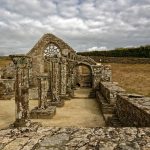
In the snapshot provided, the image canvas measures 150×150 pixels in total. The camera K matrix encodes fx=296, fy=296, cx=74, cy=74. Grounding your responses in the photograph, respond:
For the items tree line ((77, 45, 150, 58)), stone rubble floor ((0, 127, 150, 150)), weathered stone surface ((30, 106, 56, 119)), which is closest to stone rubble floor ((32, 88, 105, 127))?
weathered stone surface ((30, 106, 56, 119))

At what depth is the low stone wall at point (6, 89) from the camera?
2308 centimetres

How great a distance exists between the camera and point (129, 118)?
10164mm

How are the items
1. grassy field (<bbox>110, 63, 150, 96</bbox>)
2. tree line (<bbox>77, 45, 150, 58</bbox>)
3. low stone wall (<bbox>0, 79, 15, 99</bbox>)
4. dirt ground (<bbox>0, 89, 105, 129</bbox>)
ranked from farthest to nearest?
tree line (<bbox>77, 45, 150, 58</bbox>), grassy field (<bbox>110, 63, 150, 96</bbox>), low stone wall (<bbox>0, 79, 15, 99</bbox>), dirt ground (<bbox>0, 89, 105, 129</bbox>)

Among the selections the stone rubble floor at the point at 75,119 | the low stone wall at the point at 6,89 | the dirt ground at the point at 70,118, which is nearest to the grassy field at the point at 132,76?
the low stone wall at the point at 6,89

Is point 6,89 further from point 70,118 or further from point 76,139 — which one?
point 76,139

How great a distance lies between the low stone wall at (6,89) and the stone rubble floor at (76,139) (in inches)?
696

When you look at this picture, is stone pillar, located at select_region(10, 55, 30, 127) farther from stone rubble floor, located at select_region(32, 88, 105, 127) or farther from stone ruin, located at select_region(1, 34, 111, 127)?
stone rubble floor, located at select_region(32, 88, 105, 127)

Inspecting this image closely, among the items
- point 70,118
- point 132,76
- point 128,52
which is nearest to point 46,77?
point 70,118

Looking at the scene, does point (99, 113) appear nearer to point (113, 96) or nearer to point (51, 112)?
point (113, 96)

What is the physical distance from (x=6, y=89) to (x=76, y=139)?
63.8 ft

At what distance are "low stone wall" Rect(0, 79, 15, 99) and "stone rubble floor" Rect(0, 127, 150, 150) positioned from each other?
17675mm

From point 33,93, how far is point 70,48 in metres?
11.5

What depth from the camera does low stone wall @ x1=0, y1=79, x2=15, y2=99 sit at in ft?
75.7

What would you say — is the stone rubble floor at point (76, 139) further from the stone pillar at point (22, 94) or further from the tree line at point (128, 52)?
the tree line at point (128, 52)
